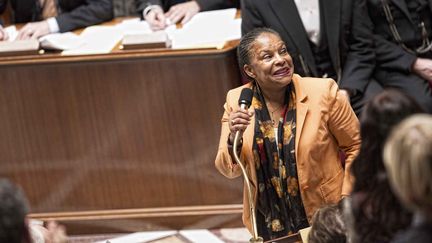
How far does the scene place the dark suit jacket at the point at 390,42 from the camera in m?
4.10

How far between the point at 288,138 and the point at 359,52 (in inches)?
44.3

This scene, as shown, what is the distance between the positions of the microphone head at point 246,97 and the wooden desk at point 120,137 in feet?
3.90

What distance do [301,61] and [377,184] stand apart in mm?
2070

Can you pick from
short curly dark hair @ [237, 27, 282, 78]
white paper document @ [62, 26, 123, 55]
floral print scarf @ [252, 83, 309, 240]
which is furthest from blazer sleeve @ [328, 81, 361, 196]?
white paper document @ [62, 26, 123, 55]

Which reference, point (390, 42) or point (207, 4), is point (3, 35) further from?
point (390, 42)

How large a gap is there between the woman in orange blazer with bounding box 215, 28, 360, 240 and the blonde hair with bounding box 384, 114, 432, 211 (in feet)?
4.28

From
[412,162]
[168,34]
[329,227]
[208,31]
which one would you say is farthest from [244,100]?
[168,34]

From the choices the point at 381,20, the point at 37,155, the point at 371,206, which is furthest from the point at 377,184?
the point at 37,155

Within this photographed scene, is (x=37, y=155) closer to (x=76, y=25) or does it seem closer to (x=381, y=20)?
(x=76, y=25)

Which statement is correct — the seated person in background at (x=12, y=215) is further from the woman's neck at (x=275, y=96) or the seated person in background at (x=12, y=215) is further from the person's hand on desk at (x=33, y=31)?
the person's hand on desk at (x=33, y=31)

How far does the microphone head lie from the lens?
2846 mm

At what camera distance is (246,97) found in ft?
9.39

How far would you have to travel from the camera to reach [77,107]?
4285 millimetres

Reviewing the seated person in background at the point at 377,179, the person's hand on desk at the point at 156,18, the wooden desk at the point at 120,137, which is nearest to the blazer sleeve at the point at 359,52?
the wooden desk at the point at 120,137
